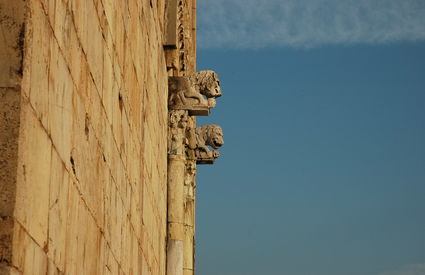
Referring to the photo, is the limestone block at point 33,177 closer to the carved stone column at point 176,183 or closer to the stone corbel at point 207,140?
the carved stone column at point 176,183

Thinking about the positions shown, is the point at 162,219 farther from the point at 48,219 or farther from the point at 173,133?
the point at 48,219

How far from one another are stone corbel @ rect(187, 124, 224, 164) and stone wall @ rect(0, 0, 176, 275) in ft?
25.3

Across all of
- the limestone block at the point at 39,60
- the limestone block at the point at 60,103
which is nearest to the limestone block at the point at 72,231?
the limestone block at the point at 60,103

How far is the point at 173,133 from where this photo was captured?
51.5ft

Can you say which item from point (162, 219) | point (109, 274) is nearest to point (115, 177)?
point (109, 274)

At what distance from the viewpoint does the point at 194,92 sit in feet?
53.3

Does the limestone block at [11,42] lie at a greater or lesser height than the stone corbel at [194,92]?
lesser

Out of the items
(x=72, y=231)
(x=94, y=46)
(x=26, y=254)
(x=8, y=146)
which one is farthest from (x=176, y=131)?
(x=8, y=146)

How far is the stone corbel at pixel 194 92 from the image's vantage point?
15547mm

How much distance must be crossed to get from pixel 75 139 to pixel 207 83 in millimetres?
10517

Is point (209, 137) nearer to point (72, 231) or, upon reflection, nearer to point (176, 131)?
point (176, 131)

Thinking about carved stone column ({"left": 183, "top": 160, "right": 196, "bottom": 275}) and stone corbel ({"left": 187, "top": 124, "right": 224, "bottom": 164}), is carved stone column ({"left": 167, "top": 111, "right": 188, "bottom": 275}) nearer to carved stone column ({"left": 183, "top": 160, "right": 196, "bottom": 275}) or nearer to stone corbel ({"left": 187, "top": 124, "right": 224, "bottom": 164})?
carved stone column ({"left": 183, "top": 160, "right": 196, "bottom": 275})

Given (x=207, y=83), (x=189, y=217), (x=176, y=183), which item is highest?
(x=207, y=83)

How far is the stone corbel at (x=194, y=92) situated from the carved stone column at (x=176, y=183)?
18 cm
